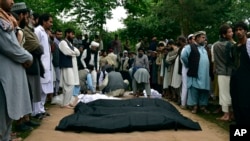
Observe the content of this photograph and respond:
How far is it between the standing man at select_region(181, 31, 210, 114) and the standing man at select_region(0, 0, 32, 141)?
482cm

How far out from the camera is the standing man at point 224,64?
Answer: 7145 mm

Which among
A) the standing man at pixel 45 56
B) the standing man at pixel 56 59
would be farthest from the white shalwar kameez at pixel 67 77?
the standing man at pixel 45 56

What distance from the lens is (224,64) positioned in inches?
283

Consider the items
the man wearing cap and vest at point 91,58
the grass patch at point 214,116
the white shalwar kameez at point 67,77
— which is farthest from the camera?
the man wearing cap and vest at point 91,58

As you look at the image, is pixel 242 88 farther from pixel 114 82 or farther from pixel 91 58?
pixel 91 58

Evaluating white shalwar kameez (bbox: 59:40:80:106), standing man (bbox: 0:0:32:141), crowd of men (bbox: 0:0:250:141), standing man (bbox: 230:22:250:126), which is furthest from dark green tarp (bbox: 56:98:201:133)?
white shalwar kameez (bbox: 59:40:80:106)

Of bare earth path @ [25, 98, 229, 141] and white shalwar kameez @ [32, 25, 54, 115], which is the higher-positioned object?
white shalwar kameez @ [32, 25, 54, 115]

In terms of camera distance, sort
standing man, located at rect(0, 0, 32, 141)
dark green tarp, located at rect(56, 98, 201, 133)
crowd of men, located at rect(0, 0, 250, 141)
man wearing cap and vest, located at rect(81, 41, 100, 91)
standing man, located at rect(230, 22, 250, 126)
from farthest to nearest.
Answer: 1. man wearing cap and vest, located at rect(81, 41, 100, 91)
2. dark green tarp, located at rect(56, 98, 201, 133)
3. standing man, located at rect(230, 22, 250, 126)
4. crowd of men, located at rect(0, 0, 250, 141)
5. standing man, located at rect(0, 0, 32, 141)

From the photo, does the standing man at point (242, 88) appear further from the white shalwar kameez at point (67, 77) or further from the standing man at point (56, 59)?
the standing man at point (56, 59)

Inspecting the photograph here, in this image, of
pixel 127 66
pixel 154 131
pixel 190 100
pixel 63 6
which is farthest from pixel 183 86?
pixel 63 6

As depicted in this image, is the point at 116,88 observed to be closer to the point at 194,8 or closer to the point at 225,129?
the point at 225,129

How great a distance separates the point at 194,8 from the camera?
19.8 metres

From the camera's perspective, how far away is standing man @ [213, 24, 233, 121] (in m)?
7.14

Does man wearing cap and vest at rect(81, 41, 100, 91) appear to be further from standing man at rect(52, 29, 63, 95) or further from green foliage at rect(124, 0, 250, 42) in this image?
green foliage at rect(124, 0, 250, 42)
